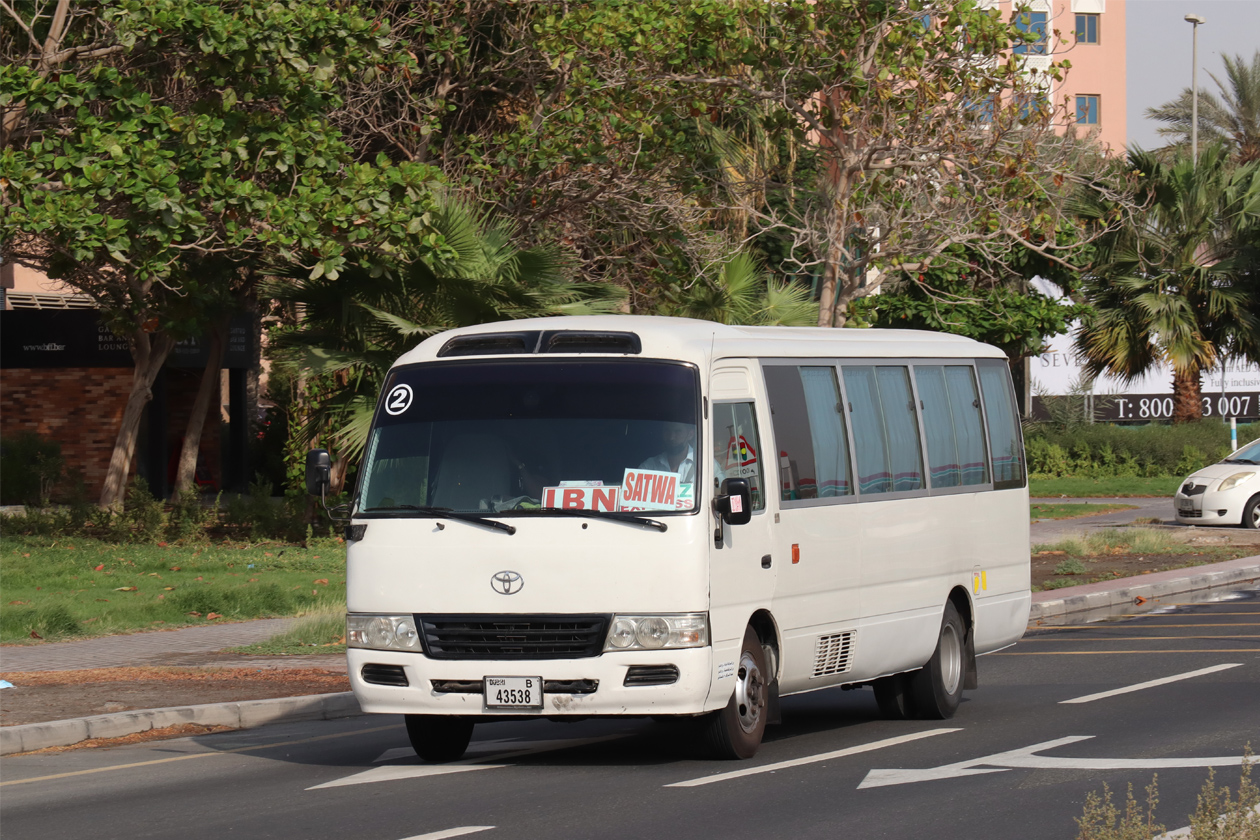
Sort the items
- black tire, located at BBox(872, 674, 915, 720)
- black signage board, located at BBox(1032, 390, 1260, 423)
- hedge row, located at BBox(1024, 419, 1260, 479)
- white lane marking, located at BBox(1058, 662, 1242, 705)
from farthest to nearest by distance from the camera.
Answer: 1. black signage board, located at BBox(1032, 390, 1260, 423)
2. hedge row, located at BBox(1024, 419, 1260, 479)
3. white lane marking, located at BBox(1058, 662, 1242, 705)
4. black tire, located at BBox(872, 674, 915, 720)

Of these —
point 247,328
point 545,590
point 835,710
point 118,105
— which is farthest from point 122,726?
point 247,328

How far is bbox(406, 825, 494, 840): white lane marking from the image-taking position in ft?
25.1

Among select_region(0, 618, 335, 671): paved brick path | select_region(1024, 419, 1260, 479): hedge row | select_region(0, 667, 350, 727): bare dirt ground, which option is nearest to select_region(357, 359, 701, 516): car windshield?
select_region(0, 667, 350, 727): bare dirt ground

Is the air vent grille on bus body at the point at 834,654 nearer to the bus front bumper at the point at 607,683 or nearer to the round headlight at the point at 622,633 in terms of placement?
the bus front bumper at the point at 607,683

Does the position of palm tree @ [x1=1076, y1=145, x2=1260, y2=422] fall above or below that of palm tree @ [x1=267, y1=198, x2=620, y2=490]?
above

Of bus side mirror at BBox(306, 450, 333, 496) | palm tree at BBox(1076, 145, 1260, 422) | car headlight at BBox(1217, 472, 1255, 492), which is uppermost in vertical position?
palm tree at BBox(1076, 145, 1260, 422)

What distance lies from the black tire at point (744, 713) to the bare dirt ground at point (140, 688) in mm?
4538

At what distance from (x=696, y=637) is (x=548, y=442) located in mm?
1399

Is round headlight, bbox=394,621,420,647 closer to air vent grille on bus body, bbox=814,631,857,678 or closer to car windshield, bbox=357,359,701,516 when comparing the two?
car windshield, bbox=357,359,701,516

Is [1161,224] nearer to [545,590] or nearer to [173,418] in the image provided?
[173,418]

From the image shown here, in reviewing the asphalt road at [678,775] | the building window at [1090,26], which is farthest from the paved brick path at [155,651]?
the building window at [1090,26]

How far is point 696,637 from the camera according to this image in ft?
29.6

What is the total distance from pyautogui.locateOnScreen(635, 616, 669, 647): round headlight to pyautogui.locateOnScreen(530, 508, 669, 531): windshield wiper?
491 mm

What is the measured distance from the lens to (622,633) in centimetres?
903
